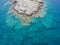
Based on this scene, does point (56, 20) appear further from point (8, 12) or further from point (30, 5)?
point (8, 12)

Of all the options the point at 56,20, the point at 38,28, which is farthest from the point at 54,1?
the point at 38,28

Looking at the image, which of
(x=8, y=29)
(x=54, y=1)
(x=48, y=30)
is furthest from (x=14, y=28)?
(x=54, y=1)

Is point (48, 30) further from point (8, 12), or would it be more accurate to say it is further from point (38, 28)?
point (8, 12)

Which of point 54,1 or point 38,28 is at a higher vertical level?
point 54,1

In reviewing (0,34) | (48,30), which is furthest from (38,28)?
(0,34)

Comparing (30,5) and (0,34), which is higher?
(30,5)

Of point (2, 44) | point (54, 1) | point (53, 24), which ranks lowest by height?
point (2, 44)

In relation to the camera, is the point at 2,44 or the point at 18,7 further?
the point at 18,7
